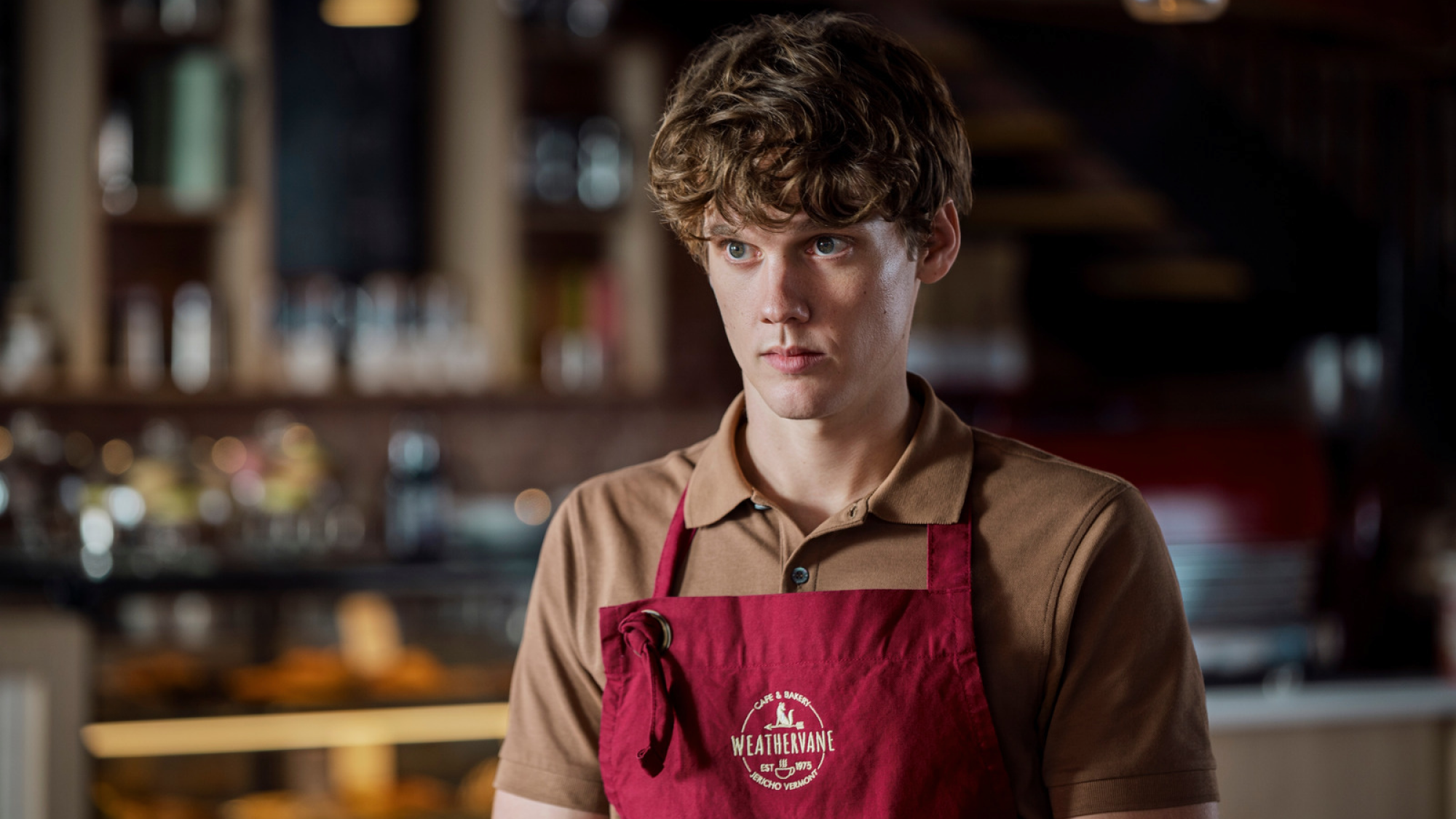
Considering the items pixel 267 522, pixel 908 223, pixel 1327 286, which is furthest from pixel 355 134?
pixel 908 223

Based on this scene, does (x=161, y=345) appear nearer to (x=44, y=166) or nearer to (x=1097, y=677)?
(x=44, y=166)

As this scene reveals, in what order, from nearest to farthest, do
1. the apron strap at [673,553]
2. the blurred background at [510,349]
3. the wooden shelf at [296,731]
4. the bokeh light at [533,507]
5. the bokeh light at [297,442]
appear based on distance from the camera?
the apron strap at [673,553] < the blurred background at [510,349] < the wooden shelf at [296,731] < the bokeh light at [297,442] < the bokeh light at [533,507]

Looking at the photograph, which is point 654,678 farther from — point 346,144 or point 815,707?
point 346,144

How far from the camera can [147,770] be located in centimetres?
296

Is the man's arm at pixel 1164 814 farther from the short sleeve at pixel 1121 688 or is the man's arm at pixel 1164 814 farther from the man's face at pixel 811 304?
the man's face at pixel 811 304

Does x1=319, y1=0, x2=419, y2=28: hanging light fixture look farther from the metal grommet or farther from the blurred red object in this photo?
the metal grommet

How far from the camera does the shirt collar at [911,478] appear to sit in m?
1.14

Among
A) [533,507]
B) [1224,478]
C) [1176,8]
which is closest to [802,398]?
[1176,8]

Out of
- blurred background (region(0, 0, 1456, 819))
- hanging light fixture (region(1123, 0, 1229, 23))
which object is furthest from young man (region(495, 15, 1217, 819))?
blurred background (region(0, 0, 1456, 819))

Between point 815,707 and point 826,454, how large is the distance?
0.22 metres

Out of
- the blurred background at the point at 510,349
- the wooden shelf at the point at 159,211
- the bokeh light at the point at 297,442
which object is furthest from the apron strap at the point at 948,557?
the wooden shelf at the point at 159,211

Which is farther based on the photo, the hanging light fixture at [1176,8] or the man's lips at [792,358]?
the hanging light fixture at [1176,8]

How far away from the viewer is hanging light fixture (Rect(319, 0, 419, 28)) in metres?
3.86

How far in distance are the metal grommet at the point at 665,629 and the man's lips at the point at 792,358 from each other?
0.77 ft
